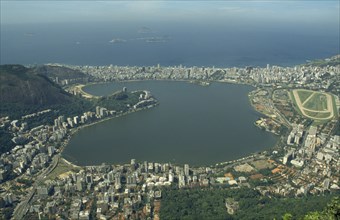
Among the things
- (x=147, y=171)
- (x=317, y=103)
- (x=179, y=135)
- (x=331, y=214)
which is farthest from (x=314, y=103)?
(x=331, y=214)

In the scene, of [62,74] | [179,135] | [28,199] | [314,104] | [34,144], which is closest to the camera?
[28,199]

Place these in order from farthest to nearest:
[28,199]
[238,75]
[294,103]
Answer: [238,75] → [294,103] → [28,199]

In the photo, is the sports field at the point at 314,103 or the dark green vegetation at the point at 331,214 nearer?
the dark green vegetation at the point at 331,214

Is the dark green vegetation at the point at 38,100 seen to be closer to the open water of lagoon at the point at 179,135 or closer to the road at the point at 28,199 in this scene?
the open water of lagoon at the point at 179,135

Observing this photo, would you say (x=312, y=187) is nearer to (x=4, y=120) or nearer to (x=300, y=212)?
(x=300, y=212)

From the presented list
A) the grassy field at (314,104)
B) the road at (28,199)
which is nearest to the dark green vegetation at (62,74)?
the road at (28,199)

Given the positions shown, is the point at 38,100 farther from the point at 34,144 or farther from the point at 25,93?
the point at 34,144
